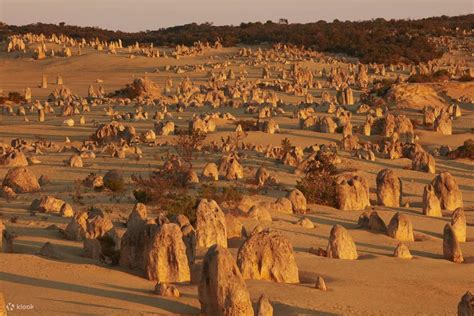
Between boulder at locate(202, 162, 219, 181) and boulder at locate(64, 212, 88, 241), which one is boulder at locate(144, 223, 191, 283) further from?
boulder at locate(202, 162, 219, 181)

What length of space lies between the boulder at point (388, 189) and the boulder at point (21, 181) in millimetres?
8396

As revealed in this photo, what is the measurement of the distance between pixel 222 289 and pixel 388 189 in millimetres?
10966

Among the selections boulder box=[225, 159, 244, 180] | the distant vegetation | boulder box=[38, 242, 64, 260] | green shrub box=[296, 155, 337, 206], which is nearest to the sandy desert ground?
boulder box=[38, 242, 64, 260]

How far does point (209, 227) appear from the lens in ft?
50.0

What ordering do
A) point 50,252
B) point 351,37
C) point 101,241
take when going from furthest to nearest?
point 351,37 → point 101,241 → point 50,252

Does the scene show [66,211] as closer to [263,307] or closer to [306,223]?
[306,223]

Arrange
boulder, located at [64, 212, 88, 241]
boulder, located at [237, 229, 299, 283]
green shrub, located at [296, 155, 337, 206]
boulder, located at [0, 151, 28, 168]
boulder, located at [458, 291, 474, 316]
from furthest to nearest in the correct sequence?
1. boulder, located at [0, 151, 28, 168]
2. green shrub, located at [296, 155, 337, 206]
3. boulder, located at [64, 212, 88, 241]
4. boulder, located at [237, 229, 299, 283]
5. boulder, located at [458, 291, 474, 316]

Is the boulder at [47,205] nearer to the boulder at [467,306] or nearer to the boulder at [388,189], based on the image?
the boulder at [388,189]

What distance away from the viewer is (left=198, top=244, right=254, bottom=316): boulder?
1080 centimetres

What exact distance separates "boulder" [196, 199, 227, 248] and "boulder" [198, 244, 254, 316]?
391 cm

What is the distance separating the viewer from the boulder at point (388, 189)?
830 inches

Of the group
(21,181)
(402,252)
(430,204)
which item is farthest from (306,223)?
(21,181)

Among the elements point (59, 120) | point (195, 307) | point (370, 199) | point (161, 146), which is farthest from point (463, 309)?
point (59, 120)

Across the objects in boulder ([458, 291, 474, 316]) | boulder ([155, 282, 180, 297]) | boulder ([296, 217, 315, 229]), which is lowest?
boulder ([296, 217, 315, 229])
